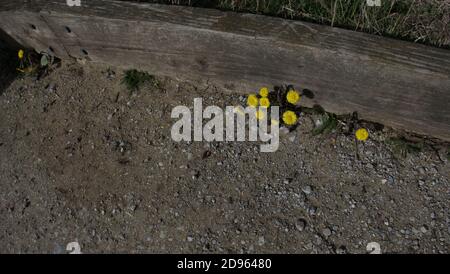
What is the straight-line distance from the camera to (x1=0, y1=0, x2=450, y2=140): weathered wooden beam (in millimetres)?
2686

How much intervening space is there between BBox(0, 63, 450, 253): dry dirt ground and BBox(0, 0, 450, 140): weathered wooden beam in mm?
228

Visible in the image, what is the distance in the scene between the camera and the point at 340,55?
106 inches

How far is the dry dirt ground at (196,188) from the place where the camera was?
109 inches

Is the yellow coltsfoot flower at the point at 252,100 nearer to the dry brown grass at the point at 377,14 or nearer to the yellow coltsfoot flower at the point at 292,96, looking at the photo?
the yellow coltsfoot flower at the point at 292,96

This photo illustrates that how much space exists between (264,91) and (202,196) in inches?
34.1

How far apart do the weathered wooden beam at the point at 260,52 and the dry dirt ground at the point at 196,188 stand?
0.75 ft

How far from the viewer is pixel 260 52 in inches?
113

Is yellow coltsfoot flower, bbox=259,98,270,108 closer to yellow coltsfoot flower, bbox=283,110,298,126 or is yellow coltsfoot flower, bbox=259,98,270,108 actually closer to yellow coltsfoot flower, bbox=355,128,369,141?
yellow coltsfoot flower, bbox=283,110,298,126

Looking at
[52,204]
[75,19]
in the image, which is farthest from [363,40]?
[52,204]

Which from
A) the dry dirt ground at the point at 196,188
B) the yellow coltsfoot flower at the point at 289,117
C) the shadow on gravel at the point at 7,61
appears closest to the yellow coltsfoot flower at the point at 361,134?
the dry dirt ground at the point at 196,188

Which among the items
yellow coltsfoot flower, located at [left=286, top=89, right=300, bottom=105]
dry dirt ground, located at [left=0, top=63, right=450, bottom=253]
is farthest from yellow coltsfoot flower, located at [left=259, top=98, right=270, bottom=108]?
dry dirt ground, located at [left=0, top=63, right=450, bottom=253]

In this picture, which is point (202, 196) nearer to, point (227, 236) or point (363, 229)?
point (227, 236)

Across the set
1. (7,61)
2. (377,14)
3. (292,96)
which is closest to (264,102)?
(292,96)

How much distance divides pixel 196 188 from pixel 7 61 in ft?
6.86
